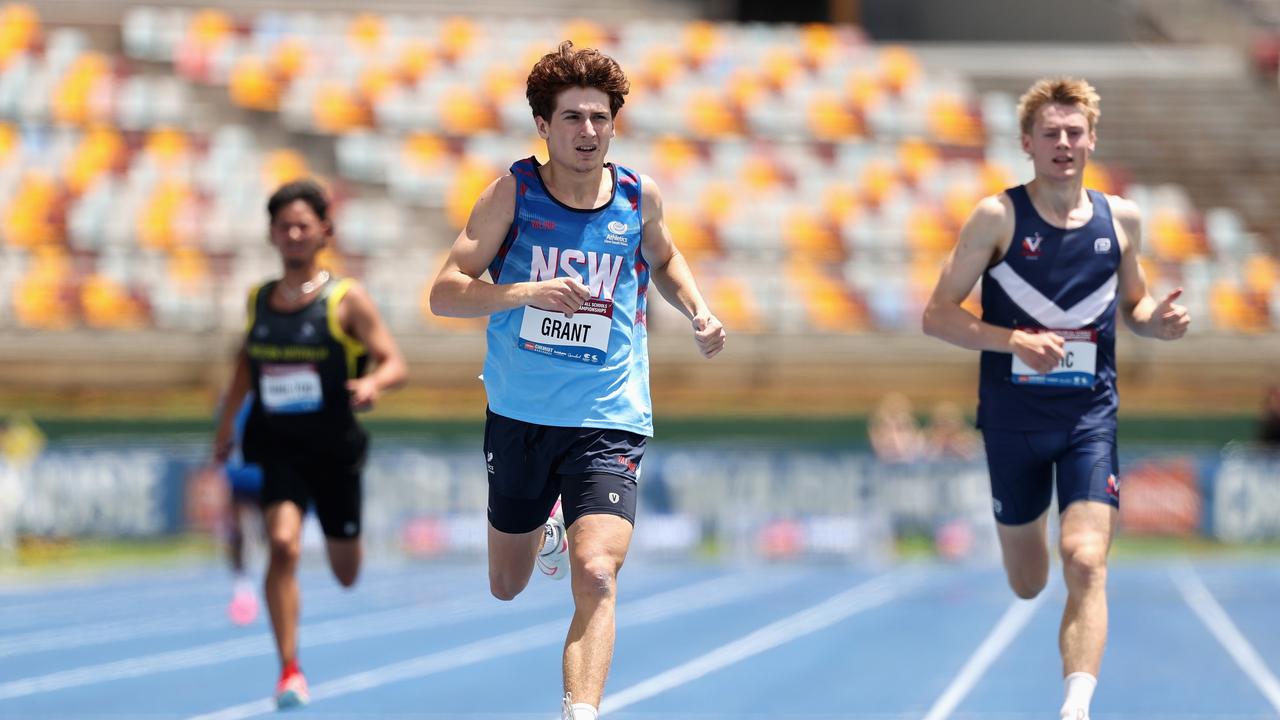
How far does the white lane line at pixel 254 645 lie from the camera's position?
30.2 feet

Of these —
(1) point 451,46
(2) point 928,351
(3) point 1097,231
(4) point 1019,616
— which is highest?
(1) point 451,46

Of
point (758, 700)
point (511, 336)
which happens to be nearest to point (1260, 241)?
point (758, 700)

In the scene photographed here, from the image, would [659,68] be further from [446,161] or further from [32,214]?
[32,214]

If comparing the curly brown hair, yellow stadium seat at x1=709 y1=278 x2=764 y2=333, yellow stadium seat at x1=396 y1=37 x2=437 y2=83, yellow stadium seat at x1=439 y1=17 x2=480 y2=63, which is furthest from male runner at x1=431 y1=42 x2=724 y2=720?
yellow stadium seat at x1=439 y1=17 x2=480 y2=63

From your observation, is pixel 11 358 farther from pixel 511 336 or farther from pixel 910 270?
pixel 511 336

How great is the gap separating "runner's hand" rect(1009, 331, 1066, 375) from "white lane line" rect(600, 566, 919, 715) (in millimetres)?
2777

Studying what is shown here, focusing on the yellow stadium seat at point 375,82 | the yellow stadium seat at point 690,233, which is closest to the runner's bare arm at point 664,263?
the yellow stadium seat at point 690,233

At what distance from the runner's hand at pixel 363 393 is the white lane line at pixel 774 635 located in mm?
1808

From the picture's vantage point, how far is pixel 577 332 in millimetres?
5586

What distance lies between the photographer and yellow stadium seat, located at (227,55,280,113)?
2648 cm

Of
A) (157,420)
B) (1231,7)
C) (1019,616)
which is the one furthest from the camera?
(1231,7)

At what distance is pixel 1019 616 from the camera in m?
12.9

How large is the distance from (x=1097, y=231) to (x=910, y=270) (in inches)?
637

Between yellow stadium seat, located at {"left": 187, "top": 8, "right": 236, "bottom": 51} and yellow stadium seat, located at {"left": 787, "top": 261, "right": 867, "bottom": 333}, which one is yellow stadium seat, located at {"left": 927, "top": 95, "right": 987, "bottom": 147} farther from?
yellow stadium seat, located at {"left": 187, "top": 8, "right": 236, "bottom": 51}
